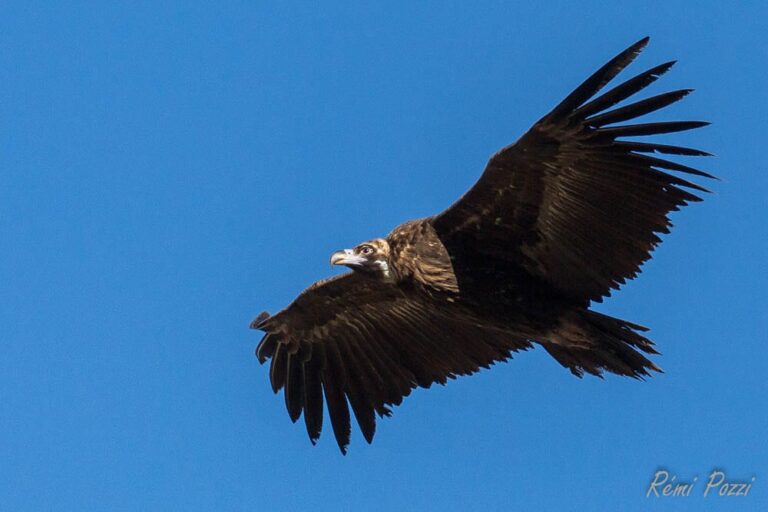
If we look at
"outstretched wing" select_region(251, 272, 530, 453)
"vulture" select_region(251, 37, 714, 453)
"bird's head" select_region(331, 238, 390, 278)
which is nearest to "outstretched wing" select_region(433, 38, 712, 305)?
"vulture" select_region(251, 37, 714, 453)

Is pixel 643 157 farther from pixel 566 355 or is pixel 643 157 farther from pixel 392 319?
pixel 392 319

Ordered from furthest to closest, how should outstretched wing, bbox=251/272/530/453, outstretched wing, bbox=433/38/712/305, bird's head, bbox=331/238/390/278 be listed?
outstretched wing, bbox=251/272/530/453
bird's head, bbox=331/238/390/278
outstretched wing, bbox=433/38/712/305

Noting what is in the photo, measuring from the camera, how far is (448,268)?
1340cm

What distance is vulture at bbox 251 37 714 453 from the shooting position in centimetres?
1245

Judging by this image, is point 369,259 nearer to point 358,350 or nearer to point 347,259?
point 347,259

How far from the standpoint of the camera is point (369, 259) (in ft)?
46.3

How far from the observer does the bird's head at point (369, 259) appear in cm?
1406

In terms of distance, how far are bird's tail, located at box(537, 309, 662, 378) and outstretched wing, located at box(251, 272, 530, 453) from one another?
167 cm

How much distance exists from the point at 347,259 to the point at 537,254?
1.95m

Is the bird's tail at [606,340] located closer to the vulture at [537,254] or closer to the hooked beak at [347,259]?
the vulture at [537,254]

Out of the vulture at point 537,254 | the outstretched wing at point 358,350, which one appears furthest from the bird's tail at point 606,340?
the outstretched wing at point 358,350

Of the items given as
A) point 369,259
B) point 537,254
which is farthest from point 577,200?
point 369,259

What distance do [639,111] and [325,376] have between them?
17.4ft

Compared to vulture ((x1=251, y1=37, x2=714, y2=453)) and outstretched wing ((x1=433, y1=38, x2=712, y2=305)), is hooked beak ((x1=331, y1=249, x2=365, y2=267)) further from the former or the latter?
outstretched wing ((x1=433, y1=38, x2=712, y2=305))
